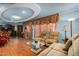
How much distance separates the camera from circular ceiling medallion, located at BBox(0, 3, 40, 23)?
318 cm

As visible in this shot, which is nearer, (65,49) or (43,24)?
(65,49)

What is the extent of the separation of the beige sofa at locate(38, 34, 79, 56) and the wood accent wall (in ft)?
1.05

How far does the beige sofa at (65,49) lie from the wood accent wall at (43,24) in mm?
319

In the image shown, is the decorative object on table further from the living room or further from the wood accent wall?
the wood accent wall

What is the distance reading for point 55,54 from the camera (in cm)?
319

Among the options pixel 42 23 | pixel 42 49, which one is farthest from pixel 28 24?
pixel 42 49

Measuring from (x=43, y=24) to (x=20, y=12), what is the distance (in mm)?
476

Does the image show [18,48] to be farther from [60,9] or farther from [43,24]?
[60,9]

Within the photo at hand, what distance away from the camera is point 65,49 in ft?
10.2

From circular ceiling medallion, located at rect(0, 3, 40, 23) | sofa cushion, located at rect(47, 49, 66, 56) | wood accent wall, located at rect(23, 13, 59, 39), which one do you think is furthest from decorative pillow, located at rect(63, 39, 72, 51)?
circular ceiling medallion, located at rect(0, 3, 40, 23)

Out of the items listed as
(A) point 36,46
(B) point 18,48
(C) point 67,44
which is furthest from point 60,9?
(B) point 18,48

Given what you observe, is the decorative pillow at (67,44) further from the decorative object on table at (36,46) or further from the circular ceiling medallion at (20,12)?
the circular ceiling medallion at (20,12)

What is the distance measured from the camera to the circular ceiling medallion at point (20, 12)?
318 centimetres

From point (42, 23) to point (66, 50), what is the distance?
0.65 metres
